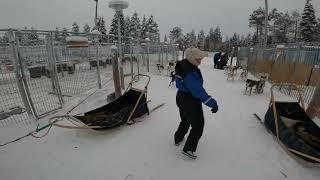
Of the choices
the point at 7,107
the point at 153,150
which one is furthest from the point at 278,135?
the point at 7,107

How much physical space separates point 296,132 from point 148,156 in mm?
2361

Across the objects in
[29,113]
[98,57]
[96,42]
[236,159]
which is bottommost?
[236,159]

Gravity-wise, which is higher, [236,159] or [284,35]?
[284,35]

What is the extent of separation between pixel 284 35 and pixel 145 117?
57726mm

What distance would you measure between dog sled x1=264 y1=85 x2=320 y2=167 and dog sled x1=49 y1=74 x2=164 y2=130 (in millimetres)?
2474

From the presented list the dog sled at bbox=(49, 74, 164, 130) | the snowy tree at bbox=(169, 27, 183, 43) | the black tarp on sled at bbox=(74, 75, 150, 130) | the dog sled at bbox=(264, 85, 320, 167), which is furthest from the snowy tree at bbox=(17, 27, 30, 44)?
the snowy tree at bbox=(169, 27, 183, 43)

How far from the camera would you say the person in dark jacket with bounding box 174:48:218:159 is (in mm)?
3094

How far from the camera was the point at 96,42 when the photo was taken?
7.26 m

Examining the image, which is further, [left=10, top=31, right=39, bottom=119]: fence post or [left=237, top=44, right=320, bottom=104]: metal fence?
[left=237, top=44, right=320, bottom=104]: metal fence

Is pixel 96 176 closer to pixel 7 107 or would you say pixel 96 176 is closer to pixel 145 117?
pixel 145 117

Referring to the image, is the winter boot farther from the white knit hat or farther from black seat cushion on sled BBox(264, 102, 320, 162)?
black seat cushion on sled BBox(264, 102, 320, 162)

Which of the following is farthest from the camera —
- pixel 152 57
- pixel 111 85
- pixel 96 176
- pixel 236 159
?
pixel 152 57

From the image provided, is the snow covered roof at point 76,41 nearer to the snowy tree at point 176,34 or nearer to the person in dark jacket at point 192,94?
the person in dark jacket at point 192,94

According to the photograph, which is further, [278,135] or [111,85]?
[111,85]
